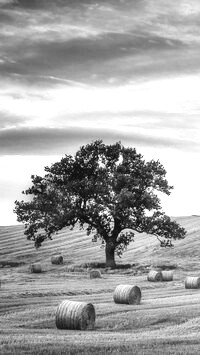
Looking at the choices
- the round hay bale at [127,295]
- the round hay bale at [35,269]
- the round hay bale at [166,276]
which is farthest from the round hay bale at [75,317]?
the round hay bale at [35,269]

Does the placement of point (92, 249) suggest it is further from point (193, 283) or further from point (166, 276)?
point (193, 283)

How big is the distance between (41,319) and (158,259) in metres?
35.4

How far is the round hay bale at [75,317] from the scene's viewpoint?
19.2 meters

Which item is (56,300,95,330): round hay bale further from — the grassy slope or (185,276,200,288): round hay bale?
(185,276,200,288): round hay bale

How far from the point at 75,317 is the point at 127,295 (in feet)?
24.3

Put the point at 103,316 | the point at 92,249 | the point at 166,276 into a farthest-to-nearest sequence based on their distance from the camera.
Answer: the point at 92,249, the point at 166,276, the point at 103,316

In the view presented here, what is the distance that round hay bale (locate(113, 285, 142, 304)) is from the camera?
26312 millimetres

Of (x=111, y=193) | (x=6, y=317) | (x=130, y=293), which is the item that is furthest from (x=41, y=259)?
(x=6, y=317)

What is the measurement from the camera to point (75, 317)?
63.2ft

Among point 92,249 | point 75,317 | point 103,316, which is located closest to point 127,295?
point 103,316

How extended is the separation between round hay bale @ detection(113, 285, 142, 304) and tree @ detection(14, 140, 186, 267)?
2407 cm

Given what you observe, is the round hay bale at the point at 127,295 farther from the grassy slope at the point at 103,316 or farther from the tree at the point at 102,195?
the tree at the point at 102,195

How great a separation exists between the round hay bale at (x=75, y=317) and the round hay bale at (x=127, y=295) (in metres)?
6.93

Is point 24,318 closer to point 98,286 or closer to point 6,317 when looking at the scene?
point 6,317
